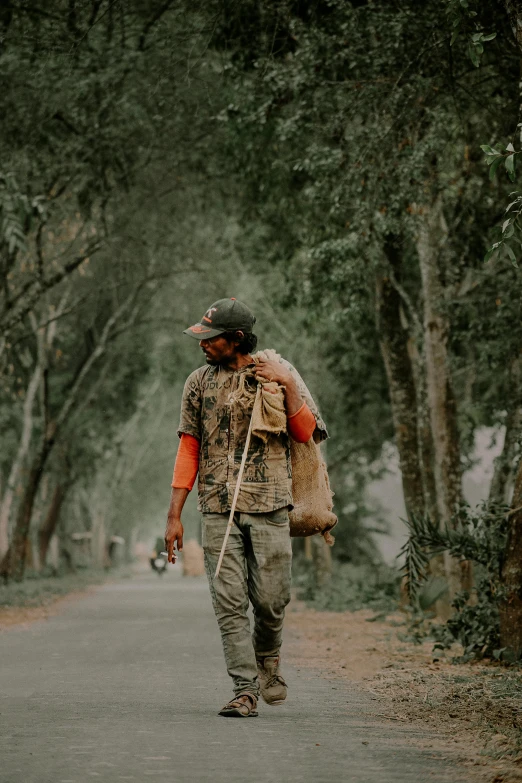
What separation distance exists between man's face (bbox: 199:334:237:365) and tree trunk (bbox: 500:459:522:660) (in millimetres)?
3302

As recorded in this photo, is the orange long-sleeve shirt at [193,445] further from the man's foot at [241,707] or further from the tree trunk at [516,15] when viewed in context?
the tree trunk at [516,15]

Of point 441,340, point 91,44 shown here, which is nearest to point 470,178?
point 441,340

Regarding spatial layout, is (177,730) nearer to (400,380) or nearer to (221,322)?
(221,322)

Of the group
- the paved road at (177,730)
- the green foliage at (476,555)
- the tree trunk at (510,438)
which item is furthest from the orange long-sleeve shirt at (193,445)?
the tree trunk at (510,438)

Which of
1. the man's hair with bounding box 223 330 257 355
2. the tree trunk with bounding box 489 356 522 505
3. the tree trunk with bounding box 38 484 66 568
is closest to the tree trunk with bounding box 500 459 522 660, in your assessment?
the man's hair with bounding box 223 330 257 355

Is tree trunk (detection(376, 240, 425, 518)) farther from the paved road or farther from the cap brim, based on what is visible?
the cap brim

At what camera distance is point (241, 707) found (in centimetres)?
634

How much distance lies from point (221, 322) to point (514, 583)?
3785 mm

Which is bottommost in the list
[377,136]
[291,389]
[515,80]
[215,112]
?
[291,389]

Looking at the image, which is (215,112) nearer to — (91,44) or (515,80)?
(91,44)

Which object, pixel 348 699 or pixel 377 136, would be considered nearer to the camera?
pixel 348 699

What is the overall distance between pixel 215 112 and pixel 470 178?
13.6 ft

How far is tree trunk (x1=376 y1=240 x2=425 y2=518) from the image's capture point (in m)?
17.1

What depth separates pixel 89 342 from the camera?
2956 cm
